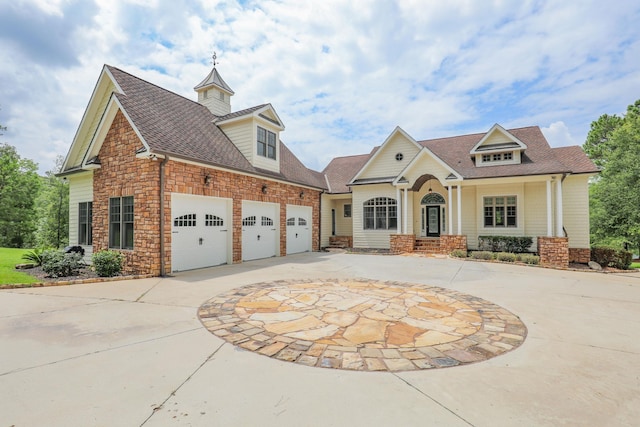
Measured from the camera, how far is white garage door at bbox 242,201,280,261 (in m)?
12.4

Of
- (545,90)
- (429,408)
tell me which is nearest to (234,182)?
(429,408)

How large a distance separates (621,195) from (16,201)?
1843 inches

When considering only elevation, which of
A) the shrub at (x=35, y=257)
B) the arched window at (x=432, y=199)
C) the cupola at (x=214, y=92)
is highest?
the cupola at (x=214, y=92)

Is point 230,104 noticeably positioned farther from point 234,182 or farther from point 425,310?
point 425,310

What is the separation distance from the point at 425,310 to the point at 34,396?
17.4 ft

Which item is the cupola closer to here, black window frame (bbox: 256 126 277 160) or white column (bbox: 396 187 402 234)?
black window frame (bbox: 256 126 277 160)

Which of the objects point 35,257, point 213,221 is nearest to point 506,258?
point 213,221

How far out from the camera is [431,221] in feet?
56.4

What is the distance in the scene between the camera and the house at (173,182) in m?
9.08

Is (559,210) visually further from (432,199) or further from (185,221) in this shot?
(185,221)

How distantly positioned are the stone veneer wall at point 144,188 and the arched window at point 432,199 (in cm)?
1019

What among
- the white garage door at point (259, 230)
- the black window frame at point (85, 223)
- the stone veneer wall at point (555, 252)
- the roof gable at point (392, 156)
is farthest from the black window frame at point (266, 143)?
the stone veneer wall at point (555, 252)

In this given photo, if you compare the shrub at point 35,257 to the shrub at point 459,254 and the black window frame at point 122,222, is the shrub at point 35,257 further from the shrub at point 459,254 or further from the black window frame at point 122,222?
the shrub at point 459,254

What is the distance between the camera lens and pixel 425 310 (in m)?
5.45
